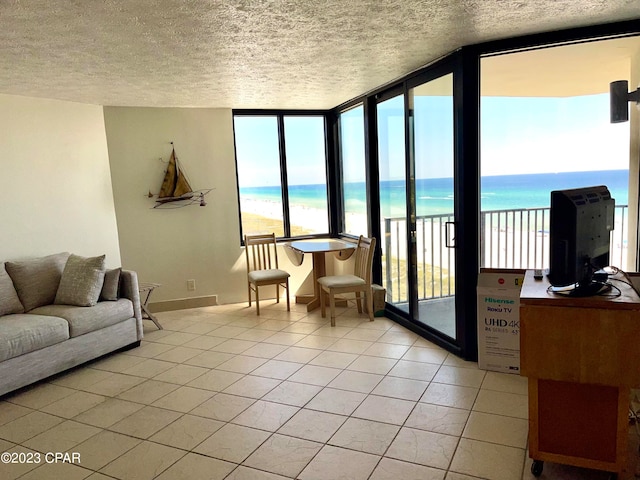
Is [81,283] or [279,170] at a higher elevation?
[279,170]

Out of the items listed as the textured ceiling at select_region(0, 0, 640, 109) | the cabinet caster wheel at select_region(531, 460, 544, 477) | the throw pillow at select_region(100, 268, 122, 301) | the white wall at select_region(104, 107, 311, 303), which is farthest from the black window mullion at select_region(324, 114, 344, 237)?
the cabinet caster wheel at select_region(531, 460, 544, 477)

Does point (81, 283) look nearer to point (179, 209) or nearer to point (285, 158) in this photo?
point (179, 209)

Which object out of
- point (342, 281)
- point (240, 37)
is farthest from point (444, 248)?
point (240, 37)

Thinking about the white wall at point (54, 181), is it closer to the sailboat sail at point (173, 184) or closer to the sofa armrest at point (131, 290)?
the sailboat sail at point (173, 184)

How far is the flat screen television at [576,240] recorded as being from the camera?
1.91 m

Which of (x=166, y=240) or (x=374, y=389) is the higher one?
(x=166, y=240)

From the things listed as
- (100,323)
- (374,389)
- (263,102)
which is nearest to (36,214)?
(100,323)

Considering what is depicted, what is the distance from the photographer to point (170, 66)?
317 cm

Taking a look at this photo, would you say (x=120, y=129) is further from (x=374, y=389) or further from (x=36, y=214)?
(x=374, y=389)

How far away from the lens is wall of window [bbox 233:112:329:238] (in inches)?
213

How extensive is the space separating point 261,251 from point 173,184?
124cm

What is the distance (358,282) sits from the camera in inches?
170

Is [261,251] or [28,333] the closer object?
[28,333]

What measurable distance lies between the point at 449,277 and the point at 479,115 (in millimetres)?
1292
